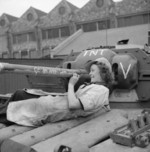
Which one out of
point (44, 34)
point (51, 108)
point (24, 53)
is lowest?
point (51, 108)

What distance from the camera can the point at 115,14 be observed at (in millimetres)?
27797

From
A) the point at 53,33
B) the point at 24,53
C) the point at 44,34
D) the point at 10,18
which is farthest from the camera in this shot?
the point at 10,18

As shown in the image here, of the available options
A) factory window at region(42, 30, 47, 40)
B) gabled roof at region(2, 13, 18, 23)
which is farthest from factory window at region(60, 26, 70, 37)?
gabled roof at region(2, 13, 18, 23)

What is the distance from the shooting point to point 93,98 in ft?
8.96

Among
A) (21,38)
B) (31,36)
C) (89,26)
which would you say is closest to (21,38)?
(21,38)

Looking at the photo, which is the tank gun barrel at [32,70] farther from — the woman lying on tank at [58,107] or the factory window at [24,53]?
the factory window at [24,53]

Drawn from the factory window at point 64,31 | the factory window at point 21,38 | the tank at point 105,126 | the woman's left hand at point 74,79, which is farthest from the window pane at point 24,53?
the woman's left hand at point 74,79

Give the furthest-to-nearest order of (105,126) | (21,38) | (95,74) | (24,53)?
1. (21,38)
2. (24,53)
3. (95,74)
4. (105,126)

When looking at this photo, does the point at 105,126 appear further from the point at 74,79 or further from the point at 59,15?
the point at 59,15

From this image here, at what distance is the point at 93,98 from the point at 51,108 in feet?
1.40

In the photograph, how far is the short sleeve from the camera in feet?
8.73

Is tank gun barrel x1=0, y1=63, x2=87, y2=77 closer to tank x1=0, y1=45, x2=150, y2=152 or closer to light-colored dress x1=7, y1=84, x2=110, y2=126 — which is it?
tank x1=0, y1=45, x2=150, y2=152

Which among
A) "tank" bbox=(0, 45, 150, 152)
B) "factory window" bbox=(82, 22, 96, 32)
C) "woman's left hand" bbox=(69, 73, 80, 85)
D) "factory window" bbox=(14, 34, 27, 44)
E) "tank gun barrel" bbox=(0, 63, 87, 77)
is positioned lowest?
"tank" bbox=(0, 45, 150, 152)

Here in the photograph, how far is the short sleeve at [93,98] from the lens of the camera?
2.66m
